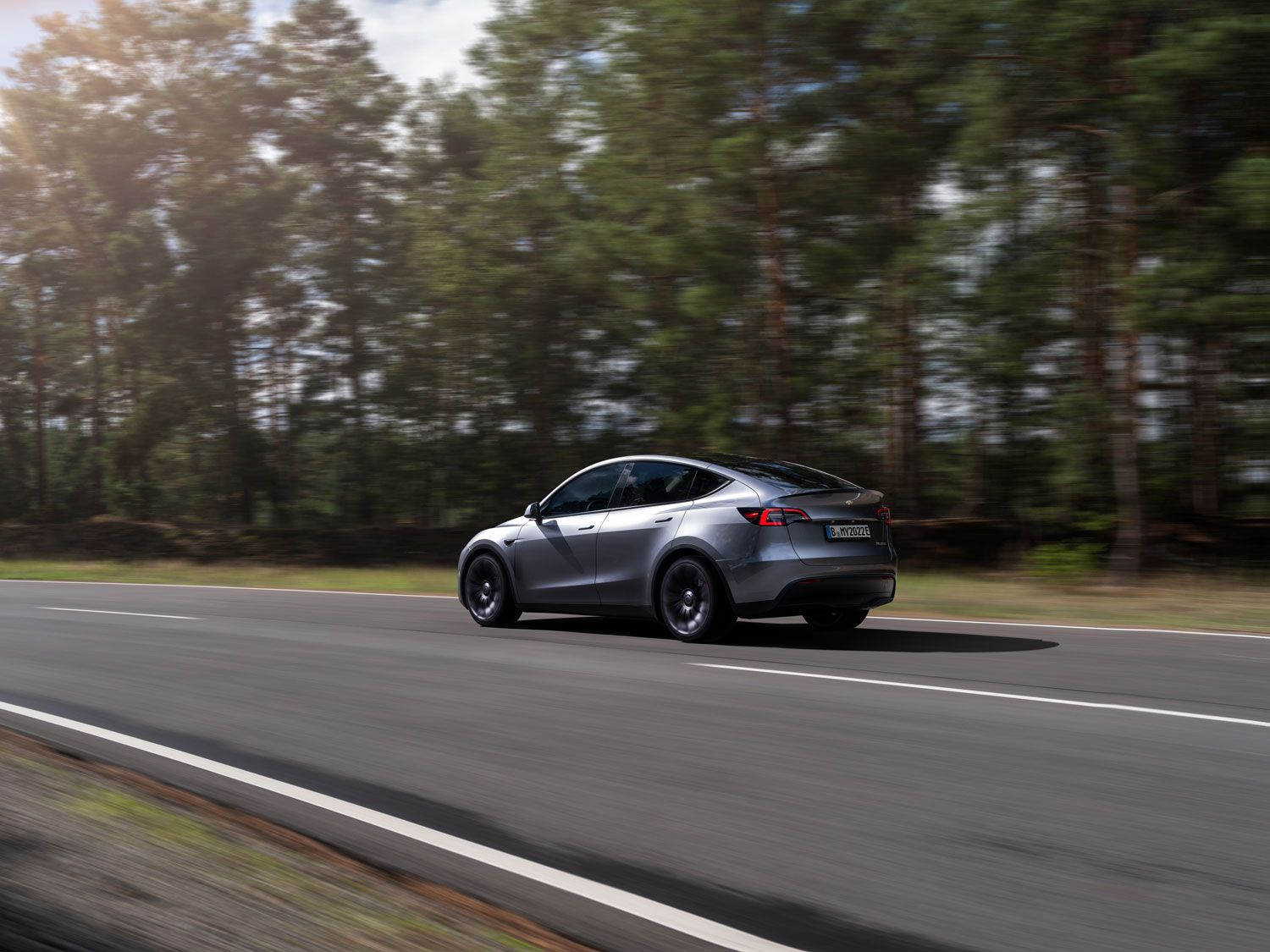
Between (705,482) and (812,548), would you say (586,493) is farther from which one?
(812,548)

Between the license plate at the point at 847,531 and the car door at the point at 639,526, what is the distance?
48.9 inches

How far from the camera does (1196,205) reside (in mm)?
16812

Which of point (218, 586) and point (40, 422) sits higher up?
point (40, 422)

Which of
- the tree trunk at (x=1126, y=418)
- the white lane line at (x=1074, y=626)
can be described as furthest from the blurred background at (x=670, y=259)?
the white lane line at (x=1074, y=626)

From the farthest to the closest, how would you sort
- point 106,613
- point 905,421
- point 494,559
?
point 905,421 → point 106,613 → point 494,559

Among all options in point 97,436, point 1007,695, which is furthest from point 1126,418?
point 97,436

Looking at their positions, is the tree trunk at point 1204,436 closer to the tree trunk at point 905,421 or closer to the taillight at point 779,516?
the tree trunk at point 905,421

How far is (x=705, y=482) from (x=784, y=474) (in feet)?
2.24

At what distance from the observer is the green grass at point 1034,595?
42.0 ft

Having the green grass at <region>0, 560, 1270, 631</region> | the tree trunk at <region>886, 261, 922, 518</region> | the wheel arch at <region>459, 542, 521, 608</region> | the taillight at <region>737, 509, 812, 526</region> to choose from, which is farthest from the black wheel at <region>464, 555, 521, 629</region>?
the tree trunk at <region>886, 261, 922, 518</region>

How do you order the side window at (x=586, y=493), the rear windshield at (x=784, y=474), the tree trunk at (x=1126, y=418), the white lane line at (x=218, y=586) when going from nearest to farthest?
the rear windshield at (x=784, y=474) < the side window at (x=586, y=493) < the tree trunk at (x=1126, y=418) < the white lane line at (x=218, y=586)

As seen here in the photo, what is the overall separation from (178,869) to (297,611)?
10751 millimetres

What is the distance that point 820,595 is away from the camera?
9820 mm

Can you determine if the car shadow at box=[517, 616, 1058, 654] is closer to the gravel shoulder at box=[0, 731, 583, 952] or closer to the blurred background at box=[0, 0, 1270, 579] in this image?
the gravel shoulder at box=[0, 731, 583, 952]
